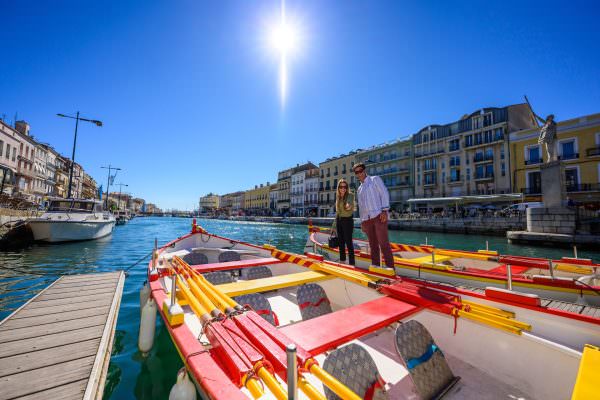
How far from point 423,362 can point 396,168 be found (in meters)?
46.9

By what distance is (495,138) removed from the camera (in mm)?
33312

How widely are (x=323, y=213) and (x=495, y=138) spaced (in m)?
34.2

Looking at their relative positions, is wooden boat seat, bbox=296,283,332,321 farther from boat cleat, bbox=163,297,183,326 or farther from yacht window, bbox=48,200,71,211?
yacht window, bbox=48,200,71,211

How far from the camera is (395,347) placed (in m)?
1.90

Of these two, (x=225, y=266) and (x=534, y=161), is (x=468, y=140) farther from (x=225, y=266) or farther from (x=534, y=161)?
(x=225, y=266)

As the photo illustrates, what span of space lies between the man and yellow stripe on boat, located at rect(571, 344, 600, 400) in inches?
107

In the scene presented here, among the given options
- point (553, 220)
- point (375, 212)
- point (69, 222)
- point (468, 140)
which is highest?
point (468, 140)

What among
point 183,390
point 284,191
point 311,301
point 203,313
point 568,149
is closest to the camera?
point 183,390

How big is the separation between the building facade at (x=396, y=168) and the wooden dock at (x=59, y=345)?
42917mm

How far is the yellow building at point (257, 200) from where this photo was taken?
260ft

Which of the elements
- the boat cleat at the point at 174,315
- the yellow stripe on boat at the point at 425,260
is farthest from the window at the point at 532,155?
the boat cleat at the point at 174,315

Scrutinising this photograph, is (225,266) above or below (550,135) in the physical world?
below

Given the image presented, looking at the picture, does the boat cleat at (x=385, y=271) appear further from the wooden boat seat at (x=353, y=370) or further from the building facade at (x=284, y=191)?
the building facade at (x=284, y=191)

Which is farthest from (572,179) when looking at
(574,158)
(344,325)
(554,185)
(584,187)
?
(344,325)
